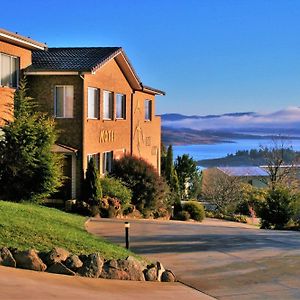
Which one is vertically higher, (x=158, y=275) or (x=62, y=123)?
(x=62, y=123)

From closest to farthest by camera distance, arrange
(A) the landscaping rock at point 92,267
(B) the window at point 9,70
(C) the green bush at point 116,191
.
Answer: (A) the landscaping rock at point 92,267 → (B) the window at point 9,70 → (C) the green bush at point 116,191

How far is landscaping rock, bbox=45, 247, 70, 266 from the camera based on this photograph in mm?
10062

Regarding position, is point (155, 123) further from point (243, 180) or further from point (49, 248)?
point (49, 248)

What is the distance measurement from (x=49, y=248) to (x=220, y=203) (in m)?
35.4

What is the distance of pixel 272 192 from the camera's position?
2681 cm

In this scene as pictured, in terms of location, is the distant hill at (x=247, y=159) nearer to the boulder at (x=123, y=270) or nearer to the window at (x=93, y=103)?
the window at (x=93, y=103)

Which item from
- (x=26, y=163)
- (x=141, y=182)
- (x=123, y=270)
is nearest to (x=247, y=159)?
(x=141, y=182)

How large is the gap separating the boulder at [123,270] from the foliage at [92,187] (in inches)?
530

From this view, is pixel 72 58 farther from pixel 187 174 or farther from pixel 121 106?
pixel 187 174

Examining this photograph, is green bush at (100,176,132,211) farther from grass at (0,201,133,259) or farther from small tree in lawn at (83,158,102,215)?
grass at (0,201,133,259)

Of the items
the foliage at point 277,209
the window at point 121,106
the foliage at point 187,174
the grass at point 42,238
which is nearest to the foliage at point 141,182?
the window at point 121,106

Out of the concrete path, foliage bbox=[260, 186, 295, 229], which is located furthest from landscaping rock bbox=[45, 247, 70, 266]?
foliage bbox=[260, 186, 295, 229]

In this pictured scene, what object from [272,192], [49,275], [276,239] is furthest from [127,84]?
[49,275]

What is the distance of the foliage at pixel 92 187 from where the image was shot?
24108 mm
